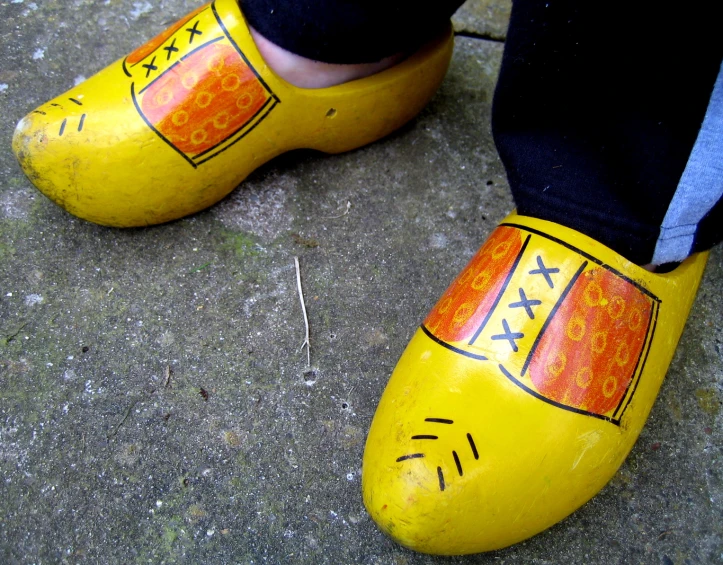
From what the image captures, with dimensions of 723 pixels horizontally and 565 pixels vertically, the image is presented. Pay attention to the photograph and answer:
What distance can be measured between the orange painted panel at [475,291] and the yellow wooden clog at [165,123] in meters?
0.41

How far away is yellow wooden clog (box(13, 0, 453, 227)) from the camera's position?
978 mm

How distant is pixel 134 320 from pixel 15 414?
8.4 inches

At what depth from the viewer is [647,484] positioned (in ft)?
3.01

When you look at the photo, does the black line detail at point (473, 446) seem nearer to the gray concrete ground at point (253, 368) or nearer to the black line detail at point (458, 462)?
the black line detail at point (458, 462)

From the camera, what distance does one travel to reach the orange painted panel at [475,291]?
81 cm

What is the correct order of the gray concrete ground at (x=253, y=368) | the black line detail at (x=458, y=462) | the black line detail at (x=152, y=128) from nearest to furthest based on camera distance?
the black line detail at (x=458, y=462) → the gray concrete ground at (x=253, y=368) → the black line detail at (x=152, y=128)

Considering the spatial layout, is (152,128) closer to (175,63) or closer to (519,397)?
(175,63)

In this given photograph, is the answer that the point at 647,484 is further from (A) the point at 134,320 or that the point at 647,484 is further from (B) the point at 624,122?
(A) the point at 134,320

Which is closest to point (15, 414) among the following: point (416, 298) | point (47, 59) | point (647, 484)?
point (416, 298)

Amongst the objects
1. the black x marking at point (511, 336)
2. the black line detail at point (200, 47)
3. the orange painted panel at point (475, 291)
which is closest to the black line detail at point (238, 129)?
the black line detail at point (200, 47)

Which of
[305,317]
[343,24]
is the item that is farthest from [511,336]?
[343,24]

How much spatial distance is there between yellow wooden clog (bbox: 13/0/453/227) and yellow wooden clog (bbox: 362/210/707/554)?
46cm

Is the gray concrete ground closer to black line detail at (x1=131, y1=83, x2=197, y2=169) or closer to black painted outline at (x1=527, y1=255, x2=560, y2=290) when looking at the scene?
black line detail at (x1=131, y1=83, x2=197, y2=169)

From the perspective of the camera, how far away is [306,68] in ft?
3.37
